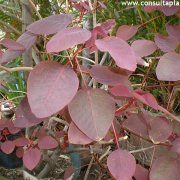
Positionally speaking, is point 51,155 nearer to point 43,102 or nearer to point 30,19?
point 30,19

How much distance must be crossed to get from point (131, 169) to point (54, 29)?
0.89ft

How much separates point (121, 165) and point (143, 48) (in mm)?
272

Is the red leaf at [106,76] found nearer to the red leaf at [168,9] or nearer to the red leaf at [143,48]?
the red leaf at [143,48]

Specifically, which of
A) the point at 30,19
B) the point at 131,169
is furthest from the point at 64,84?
the point at 30,19

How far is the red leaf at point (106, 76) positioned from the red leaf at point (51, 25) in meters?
0.09

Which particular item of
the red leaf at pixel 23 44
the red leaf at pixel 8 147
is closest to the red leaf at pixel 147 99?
the red leaf at pixel 23 44

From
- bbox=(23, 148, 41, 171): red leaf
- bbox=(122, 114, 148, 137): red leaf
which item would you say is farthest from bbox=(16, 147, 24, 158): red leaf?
bbox=(122, 114, 148, 137): red leaf

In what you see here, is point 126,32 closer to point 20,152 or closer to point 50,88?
point 50,88

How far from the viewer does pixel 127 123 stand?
707 millimetres

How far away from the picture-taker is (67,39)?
50 centimetres

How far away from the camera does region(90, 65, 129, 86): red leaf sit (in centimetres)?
58

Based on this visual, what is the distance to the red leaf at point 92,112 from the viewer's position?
1.67ft

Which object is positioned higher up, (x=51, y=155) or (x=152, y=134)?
(x=152, y=134)

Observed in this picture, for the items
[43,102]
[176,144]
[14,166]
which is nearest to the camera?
[43,102]
